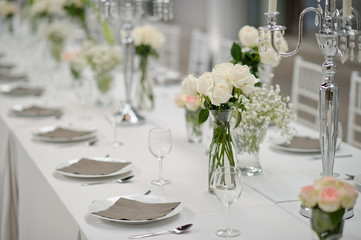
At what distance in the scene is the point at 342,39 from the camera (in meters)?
1.62

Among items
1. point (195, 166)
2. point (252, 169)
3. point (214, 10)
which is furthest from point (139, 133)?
point (214, 10)

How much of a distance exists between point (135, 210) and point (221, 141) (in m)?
0.38

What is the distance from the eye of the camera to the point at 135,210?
181 centimetres

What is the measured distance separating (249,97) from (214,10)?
23.1ft

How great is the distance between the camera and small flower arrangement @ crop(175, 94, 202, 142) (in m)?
2.60

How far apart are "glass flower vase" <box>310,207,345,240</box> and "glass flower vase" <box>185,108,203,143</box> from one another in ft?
4.34

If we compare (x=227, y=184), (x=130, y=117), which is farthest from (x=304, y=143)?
(x=227, y=184)

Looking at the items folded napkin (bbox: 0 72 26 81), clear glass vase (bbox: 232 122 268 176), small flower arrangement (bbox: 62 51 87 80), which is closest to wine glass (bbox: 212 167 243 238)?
clear glass vase (bbox: 232 122 268 176)

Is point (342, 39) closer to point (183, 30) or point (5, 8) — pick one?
point (5, 8)

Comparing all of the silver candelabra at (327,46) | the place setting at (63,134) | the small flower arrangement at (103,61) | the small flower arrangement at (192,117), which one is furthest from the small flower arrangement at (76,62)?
the silver candelabra at (327,46)

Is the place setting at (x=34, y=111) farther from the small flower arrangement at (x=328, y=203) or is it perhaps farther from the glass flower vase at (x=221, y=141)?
the small flower arrangement at (x=328, y=203)

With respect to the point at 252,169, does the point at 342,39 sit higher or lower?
higher

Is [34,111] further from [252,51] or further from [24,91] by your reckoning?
[252,51]

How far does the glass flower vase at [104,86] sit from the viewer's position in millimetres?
3521
